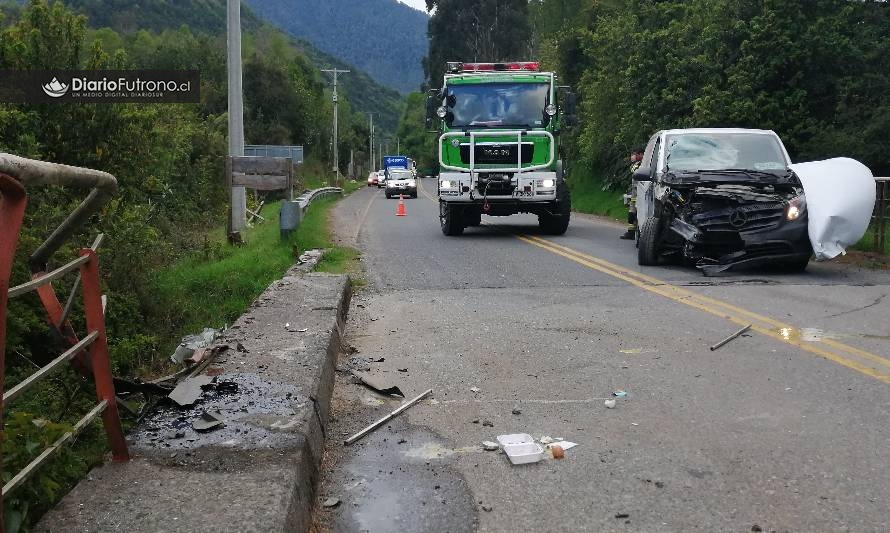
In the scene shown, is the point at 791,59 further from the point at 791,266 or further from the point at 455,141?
the point at 791,266

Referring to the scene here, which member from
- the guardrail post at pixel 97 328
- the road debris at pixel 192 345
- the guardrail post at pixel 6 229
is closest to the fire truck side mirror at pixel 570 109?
the road debris at pixel 192 345

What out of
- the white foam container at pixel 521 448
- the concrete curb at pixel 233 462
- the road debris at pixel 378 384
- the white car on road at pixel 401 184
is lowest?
the white car on road at pixel 401 184

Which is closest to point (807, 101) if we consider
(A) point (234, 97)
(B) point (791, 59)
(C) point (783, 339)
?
(B) point (791, 59)

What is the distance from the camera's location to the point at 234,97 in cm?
1773

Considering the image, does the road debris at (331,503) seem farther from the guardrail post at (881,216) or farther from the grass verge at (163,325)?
the guardrail post at (881,216)

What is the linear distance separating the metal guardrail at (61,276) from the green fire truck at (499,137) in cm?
1446

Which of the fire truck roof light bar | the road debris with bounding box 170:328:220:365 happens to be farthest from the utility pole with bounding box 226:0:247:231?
the road debris with bounding box 170:328:220:365

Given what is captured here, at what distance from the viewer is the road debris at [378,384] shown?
6.16m

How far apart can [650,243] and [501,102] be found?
6.67m

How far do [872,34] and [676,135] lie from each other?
1037 cm

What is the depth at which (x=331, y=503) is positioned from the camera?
4.22m

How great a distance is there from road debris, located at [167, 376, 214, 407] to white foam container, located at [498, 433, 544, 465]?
171cm

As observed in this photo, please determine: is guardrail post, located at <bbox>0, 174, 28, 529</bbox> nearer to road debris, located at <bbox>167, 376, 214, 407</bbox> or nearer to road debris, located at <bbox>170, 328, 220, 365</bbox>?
road debris, located at <bbox>167, 376, 214, 407</bbox>

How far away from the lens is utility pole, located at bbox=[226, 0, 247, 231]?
17531 mm
